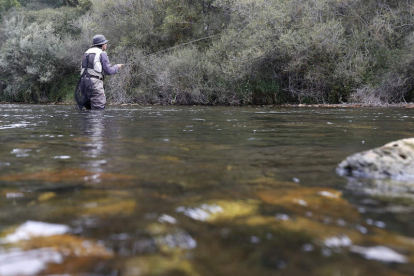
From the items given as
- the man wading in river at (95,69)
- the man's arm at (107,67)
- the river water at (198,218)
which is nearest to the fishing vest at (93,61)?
the man wading in river at (95,69)

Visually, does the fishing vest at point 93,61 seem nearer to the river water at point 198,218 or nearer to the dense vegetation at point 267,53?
the river water at point 198,218

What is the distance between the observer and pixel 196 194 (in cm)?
203

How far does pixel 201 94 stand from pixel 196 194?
17047 millimetres

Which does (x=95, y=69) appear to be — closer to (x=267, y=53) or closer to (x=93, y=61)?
(x=93, y=61)

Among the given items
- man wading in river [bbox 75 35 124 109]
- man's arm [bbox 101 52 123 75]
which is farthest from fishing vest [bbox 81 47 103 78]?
man's arm [bbox 101 52 123 75]

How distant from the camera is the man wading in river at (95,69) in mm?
9992

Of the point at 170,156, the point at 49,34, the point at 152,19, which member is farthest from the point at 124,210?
the point at 49,34

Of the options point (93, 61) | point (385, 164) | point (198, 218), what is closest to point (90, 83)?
point (93, 61)

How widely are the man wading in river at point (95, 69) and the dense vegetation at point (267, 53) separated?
8.14 m

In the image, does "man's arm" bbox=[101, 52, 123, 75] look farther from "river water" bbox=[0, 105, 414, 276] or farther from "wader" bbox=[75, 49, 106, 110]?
"river water" bbox=[0, 105, 414, 276]

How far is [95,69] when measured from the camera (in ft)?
33.3

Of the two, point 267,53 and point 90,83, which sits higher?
point 267,53

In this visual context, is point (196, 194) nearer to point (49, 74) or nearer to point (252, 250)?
point (252, 250)

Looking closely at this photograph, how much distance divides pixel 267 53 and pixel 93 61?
9013 mm
